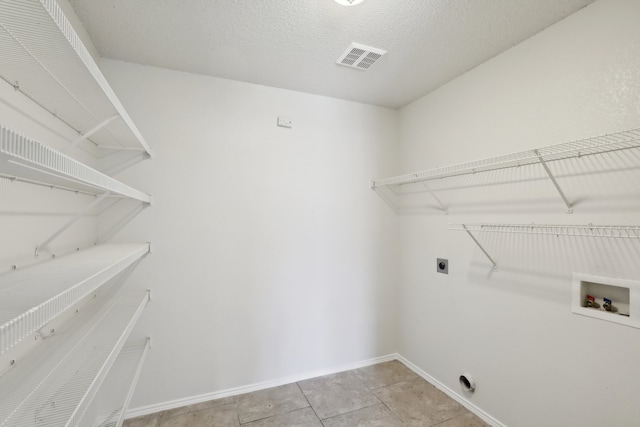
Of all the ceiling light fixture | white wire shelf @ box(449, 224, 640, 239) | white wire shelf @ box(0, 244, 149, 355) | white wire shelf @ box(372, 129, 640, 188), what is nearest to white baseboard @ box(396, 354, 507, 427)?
white wire shelf @ box(449, 224, 640, 239)

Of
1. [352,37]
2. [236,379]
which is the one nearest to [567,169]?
[352,37]

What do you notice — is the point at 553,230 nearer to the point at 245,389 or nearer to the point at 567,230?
the point at 567,230

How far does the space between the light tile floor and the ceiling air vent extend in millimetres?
2532

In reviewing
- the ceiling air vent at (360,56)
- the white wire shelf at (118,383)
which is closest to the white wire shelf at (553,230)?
the ceiling air vent at (360,56)

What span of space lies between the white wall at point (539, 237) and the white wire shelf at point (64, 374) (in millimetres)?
2185

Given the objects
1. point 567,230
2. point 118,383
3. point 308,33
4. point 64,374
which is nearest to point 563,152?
point 567,230

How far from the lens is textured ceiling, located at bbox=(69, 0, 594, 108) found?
1.51 meters

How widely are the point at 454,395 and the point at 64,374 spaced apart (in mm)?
2447

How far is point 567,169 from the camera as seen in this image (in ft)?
5.09

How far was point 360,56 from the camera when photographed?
1941 mm

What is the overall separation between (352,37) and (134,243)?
2017 millimetres

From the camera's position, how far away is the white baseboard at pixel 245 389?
200 cm

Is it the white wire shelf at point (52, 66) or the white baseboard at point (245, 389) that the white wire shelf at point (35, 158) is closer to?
the white wire shelf at point (52, 66)

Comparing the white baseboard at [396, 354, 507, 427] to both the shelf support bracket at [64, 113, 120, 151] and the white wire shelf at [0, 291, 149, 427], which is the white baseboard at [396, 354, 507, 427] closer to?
the white wire shelf at [0, 291, 149, 427]
